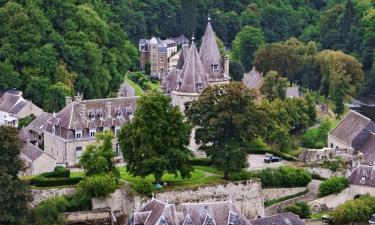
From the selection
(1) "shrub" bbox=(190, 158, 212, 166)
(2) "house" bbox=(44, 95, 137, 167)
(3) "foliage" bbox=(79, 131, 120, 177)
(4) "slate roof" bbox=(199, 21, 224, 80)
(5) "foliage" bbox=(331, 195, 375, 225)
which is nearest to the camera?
(3) "foliage" bbox=(79, 131, 120, 177)

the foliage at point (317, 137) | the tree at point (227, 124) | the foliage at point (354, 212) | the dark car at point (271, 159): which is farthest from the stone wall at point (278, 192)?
the foliage at point (317, 137)

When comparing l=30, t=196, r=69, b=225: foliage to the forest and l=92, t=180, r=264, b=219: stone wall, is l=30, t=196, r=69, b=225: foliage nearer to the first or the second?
l=92, t=180, r=264, b=219: stone wall

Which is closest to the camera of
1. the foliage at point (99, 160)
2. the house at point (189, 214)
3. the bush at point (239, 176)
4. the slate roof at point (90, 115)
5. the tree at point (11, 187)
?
the tree at point (11, 187)

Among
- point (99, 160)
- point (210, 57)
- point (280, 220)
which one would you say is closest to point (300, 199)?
point (280, 220)

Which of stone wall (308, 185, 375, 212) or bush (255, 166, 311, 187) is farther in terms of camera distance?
bush (255, 166, 311, 187)

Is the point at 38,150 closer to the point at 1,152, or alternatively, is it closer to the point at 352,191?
the point at 1,152

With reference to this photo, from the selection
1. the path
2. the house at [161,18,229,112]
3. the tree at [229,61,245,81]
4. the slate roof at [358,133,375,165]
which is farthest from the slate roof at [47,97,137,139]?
the tree at [229,61,245,81]

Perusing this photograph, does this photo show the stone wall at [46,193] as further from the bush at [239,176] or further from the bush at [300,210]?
the bush at [300,210]

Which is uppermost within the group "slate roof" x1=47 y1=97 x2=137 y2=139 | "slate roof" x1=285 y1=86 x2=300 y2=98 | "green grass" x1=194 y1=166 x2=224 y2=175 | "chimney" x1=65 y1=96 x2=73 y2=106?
"slate roof" x1=285 y1=86 x2=300 y2=98
